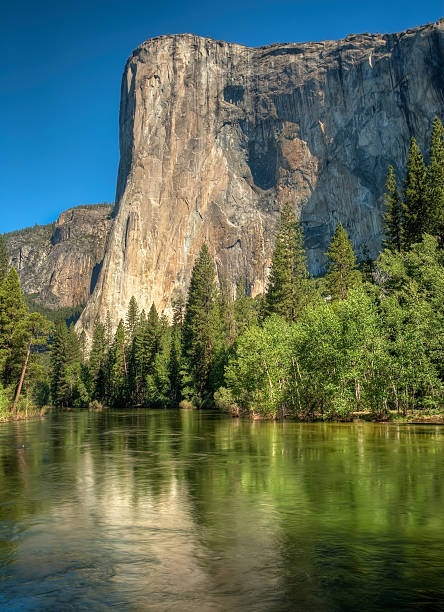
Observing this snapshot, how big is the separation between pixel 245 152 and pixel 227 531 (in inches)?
7107

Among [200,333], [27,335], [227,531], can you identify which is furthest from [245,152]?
[227,531]

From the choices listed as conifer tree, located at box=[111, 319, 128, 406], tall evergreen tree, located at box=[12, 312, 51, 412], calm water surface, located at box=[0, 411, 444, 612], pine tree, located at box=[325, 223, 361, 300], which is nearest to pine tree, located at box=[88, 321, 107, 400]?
conifer tree, located at box=[111, 319, 128, 406]

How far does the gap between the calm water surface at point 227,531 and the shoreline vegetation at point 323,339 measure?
1411cm

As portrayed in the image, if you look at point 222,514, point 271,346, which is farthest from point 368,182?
point 222,514

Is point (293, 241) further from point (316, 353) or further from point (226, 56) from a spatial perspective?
point (226, 56)

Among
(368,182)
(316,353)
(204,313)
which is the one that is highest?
(368,182)

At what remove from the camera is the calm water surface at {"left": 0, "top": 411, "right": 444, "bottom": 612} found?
801 cm

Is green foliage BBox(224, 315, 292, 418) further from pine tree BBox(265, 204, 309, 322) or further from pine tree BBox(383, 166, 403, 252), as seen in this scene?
pine tree BBox(383, 166, 403, 252)

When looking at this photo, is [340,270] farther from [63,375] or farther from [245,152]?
[245,152]

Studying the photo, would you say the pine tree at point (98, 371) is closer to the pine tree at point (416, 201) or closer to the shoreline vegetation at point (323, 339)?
the shoreline vegetation at point (323, 339)

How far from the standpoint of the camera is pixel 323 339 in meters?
38.4

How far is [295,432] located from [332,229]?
135 metres

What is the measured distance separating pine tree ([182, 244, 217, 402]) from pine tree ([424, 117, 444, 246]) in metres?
36.2

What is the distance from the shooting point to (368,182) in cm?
15412
